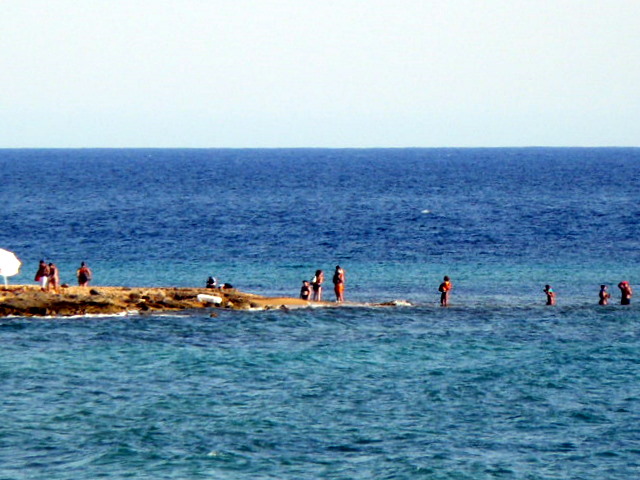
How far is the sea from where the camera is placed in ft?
98.9

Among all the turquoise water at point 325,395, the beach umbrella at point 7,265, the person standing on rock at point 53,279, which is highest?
the beach umbrella at point 7,265

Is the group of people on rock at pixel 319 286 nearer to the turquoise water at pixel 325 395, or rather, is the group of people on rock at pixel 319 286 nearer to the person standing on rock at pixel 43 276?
the turquoise water at pixel 325 395

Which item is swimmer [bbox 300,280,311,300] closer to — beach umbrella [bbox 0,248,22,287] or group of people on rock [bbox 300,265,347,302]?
group of people on rock [bbox 300,265,347,302]

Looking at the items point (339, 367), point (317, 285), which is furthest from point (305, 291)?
point (339, 367)

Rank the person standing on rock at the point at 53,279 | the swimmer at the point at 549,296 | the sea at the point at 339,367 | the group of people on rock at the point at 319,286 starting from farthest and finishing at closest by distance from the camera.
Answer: the swimmer at the point at 549,296
the group of people on rock at the point at 319,286
the person standing on rock at the point at 53,279
the sea at the point at 339,367

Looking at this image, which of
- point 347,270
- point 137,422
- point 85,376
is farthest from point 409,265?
point 137,422

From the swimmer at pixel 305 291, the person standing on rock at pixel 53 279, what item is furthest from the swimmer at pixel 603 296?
the person standing on rock at pixel 53 279

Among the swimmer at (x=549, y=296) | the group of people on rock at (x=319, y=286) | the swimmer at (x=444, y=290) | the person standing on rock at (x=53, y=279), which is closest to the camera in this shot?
the person standing on rock at (x=53, y=279)

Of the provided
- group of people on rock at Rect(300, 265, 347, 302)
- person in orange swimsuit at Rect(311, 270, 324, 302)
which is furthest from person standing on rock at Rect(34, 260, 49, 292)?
person in orange swimsuit at Rect(311, 270, 324, 302)

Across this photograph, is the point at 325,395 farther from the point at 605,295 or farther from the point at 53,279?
the point at 605,295

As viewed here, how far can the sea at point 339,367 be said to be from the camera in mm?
30156

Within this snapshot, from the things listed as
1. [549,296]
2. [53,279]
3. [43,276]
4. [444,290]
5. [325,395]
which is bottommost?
[325,395]

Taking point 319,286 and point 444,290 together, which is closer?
point 444,290

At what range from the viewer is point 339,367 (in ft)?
134
